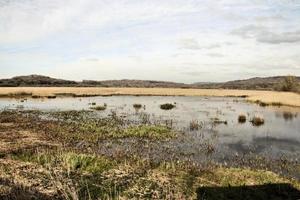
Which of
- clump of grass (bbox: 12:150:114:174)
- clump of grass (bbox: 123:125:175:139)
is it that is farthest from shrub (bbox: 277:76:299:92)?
clump of grass (bbox: 12:150:114:174)

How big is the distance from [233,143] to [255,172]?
9.11 meters

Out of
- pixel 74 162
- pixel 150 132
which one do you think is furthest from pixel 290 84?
pixel 74 162

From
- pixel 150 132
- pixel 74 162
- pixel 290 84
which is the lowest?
pixel 150 132

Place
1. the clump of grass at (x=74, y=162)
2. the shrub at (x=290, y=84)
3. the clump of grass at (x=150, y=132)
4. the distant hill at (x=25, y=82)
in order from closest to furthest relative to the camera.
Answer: the clump of grass at (x=74, y=162), the clump of grass at (x=150, y=132), the shrub at (x=290, y=84), the distant hill at (x=25, y=82)

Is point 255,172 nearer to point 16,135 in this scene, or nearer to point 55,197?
point 55,197

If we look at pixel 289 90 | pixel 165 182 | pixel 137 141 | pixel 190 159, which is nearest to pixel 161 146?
pixel 137 141

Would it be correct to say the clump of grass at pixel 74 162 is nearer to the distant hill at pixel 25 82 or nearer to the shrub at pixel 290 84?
the shrub at pixel 290 84

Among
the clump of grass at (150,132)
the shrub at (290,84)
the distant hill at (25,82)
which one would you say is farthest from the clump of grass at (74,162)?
the distant hill at (25,82)

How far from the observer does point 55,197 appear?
36.6ft

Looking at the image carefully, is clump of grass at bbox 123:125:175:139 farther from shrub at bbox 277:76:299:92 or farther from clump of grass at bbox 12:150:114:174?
shrub at bbox 277:76:299:92

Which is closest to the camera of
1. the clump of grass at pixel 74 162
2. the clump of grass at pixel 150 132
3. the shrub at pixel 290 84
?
the clump of grass at pixel 74 162

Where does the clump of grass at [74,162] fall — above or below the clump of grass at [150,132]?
above

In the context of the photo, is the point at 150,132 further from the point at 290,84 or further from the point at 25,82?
the point at 25,82

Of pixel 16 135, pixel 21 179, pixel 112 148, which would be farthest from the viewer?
pixel 16 135
